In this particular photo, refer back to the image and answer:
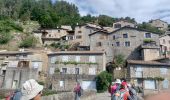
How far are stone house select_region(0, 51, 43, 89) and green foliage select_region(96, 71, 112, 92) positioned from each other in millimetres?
9155

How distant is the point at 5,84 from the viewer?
41938mm

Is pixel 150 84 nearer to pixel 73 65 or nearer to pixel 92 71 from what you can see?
pixel 92 71

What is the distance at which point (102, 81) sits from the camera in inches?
1591

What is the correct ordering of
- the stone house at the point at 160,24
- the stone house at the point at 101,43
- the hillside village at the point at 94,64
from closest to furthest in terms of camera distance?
the hillside village at the point at 94,64
the stone house at the point at 101,43
the stone house at the point at 160,24

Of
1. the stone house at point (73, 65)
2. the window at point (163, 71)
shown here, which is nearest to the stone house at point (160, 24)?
the window at point (163, 71)

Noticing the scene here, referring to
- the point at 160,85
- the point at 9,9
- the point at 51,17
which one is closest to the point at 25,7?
the point at 9,9

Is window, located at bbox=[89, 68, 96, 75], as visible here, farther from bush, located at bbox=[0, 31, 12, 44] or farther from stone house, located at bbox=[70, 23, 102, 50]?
bush, located at bbox=[0, 31, 12, 44]

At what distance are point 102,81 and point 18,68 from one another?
12.5 meters

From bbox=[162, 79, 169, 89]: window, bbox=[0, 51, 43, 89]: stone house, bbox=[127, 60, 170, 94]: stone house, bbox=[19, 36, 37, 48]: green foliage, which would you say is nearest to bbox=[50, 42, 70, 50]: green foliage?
bbox=[19, 36, 37, 48]: green foliage

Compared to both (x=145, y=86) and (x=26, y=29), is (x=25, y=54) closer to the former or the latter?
(x=145, y=86)

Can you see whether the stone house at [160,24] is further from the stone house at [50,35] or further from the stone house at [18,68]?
the stone house at [18,68]

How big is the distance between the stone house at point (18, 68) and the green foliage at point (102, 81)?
915 cm

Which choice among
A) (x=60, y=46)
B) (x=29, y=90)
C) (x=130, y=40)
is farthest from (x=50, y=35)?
(x=29, y=90)

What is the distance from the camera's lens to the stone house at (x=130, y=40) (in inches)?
2098
